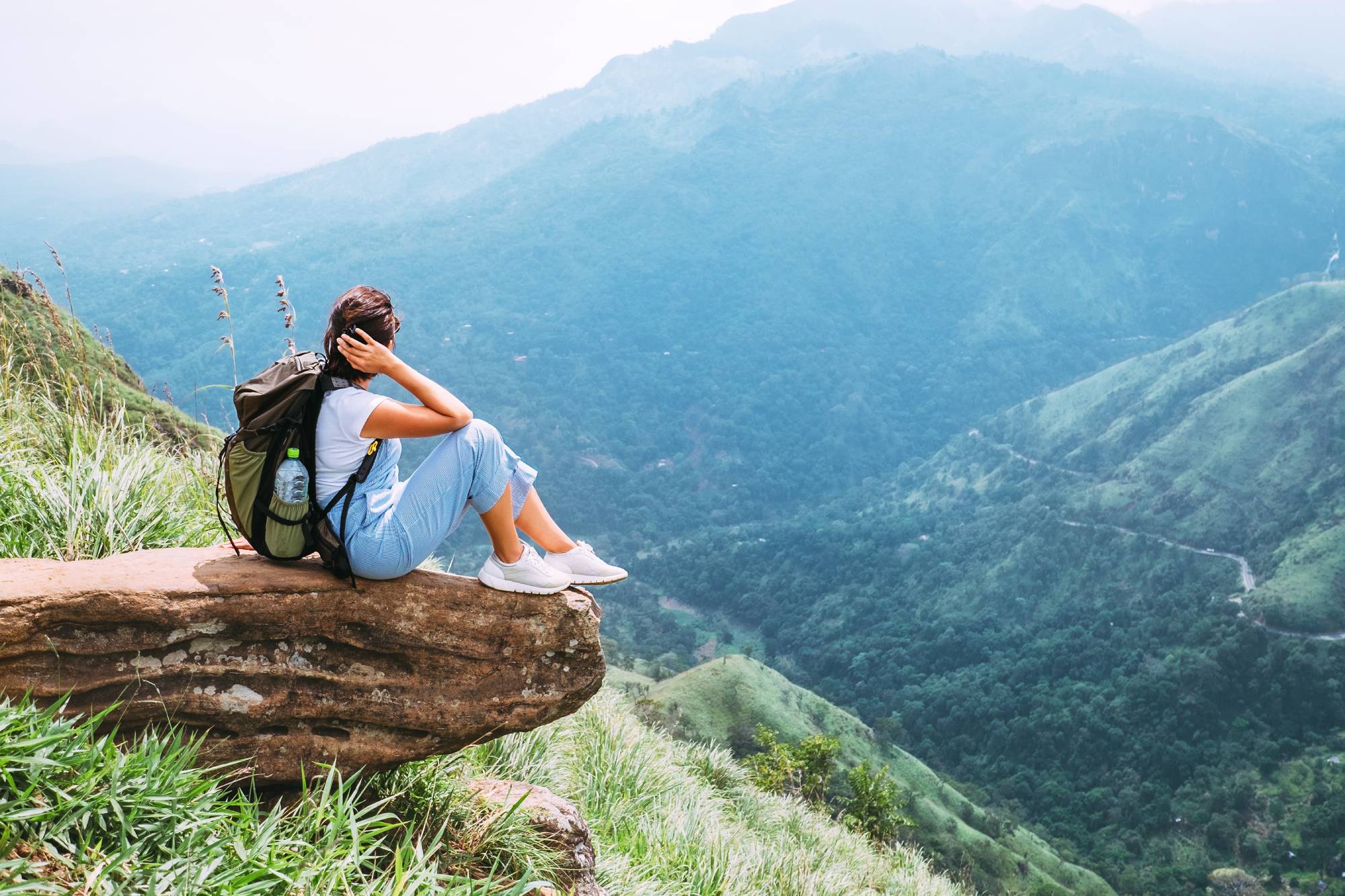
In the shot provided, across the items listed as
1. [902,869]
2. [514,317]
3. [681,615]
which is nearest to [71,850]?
[902,869]

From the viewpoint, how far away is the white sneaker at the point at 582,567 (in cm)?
485

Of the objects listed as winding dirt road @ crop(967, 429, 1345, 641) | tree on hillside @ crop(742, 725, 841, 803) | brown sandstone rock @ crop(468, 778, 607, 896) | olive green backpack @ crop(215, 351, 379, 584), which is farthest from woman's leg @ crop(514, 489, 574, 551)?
winding dirt road @ crop(967, 429, 1345, 641)

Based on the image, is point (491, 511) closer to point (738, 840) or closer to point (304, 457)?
point (304, 457)

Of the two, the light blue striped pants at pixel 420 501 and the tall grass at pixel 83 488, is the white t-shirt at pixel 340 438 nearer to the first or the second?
the light blue striped pants at pixel 420 501

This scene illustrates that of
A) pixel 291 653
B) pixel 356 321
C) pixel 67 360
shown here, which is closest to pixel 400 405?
pixel 356 321

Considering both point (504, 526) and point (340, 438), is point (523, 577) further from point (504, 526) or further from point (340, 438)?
point (340, 438)

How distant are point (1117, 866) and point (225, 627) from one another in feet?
199

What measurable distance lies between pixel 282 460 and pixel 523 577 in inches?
53.9

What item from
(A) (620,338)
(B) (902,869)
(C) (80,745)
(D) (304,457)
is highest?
(D) (304,457)

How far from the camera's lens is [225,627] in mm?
4059

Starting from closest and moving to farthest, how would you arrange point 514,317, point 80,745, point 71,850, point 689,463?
point 71,850
point 80,745
point 689,463
point 514,317

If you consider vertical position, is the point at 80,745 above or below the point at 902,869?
above

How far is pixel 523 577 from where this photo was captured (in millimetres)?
4582

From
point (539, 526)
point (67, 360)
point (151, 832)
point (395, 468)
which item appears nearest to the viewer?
point (151, 832)
